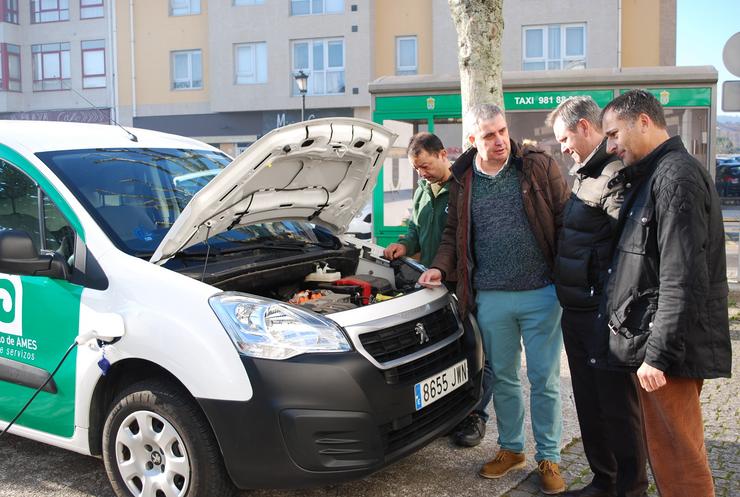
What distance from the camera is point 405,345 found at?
11.3 feet

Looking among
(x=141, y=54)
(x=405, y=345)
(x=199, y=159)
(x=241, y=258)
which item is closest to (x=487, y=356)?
(x=405, y=345)

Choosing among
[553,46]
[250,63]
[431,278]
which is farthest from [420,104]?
[250,63]

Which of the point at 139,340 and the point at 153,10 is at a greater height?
the point at 153,10

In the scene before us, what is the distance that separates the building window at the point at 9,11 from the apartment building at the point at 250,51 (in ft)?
0.18

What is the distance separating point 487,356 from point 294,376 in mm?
1294

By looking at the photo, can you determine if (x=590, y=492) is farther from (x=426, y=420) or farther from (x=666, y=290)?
(x=666, y=290)

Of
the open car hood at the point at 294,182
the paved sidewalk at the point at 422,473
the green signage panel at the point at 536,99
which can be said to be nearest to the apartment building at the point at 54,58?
the green signage panel at the point at 536,99

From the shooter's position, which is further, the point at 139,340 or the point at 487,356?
the point at 487,356

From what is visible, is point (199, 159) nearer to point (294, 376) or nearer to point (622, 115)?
point (294, 376)

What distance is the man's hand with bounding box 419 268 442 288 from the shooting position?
4.01 meters

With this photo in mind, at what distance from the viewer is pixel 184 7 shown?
30.1 m

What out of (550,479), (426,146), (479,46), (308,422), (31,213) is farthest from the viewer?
(479,46)

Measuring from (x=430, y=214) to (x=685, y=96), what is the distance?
6484mm

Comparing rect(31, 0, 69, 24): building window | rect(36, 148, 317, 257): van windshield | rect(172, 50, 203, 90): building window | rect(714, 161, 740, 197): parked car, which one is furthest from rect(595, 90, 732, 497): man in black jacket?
rect(31, 0, 69, 24): building window
